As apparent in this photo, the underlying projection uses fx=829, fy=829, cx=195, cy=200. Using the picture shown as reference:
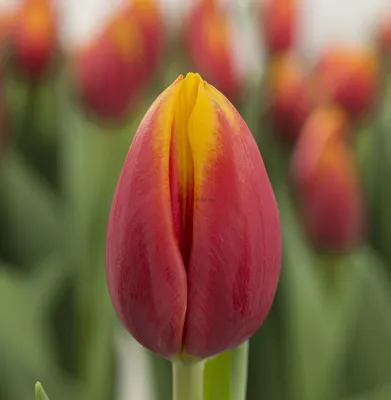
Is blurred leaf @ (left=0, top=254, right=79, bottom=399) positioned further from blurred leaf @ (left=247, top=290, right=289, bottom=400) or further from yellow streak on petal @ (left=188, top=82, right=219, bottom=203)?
yellow streak on petal @ (left=188, top=82, right=219, bottom=203)

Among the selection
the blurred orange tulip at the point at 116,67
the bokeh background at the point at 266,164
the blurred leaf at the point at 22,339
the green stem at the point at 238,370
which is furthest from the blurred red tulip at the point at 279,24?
the green stem at the point at 238,370

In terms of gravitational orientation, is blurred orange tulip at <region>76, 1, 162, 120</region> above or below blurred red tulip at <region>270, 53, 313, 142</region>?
above

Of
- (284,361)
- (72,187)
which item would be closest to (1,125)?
(72,187)

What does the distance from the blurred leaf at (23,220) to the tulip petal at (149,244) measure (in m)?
0.33

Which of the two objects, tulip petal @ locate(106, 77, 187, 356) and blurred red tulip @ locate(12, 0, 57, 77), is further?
blurred red tulip @ locate(12, 0, 57, 77)

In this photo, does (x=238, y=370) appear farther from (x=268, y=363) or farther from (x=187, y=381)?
(x=268, y=363)

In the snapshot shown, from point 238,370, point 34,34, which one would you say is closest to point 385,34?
point 34,34

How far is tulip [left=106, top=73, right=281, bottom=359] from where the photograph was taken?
0.17 m

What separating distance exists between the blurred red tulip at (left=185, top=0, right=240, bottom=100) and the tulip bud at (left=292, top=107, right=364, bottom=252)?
75 millimetres

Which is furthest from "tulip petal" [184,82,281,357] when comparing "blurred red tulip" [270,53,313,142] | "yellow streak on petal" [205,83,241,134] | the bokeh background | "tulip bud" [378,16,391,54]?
"tulip bud" [378,16,391,54]

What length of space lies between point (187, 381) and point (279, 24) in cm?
34

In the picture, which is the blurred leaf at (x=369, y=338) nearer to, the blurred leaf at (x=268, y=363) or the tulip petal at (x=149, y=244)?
the blurred leaf at (x=268, y=363)

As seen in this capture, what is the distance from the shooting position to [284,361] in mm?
424

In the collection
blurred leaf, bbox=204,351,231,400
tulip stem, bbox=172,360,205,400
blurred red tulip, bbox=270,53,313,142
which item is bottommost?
blurred leaf, bbox=204,351,231,400
